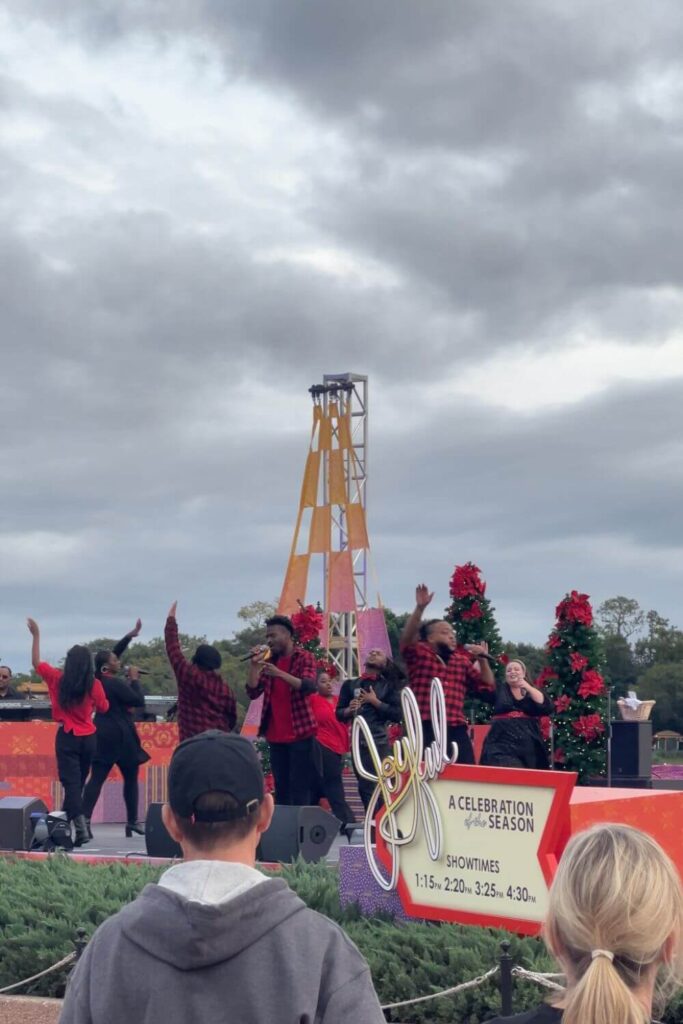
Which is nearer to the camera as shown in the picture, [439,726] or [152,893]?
[152,893]

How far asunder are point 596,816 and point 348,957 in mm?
6310

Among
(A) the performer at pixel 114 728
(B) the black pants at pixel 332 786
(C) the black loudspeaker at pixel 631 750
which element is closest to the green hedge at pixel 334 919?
(A) the performer at pixel 114 728

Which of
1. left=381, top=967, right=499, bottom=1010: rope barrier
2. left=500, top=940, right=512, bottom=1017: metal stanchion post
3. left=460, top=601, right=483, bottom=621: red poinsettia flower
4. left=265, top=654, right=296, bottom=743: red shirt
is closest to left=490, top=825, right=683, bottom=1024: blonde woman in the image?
left=500, top=940, right=512, bottom=1017: metal stanchion post

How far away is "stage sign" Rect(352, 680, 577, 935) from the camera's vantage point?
325 inches

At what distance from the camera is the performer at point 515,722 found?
1178cm

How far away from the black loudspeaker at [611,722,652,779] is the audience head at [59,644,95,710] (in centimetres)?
1008

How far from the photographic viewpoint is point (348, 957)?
8.50 ft

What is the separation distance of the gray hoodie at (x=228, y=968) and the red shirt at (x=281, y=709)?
9626mm

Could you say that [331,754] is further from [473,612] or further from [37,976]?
[473,612]

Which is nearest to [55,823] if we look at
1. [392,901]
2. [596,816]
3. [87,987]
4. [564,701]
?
[392,901]

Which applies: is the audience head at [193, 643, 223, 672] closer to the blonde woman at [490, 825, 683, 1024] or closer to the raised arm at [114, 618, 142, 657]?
the raised arm at [114, 618, 142, 657]

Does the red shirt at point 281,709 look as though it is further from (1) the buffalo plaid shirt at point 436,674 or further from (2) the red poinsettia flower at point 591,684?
(2) the red poinsettia flower at point 591,684

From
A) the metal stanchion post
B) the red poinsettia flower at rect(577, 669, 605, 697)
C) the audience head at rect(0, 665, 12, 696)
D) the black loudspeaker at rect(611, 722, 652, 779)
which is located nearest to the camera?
the metal stanchion post

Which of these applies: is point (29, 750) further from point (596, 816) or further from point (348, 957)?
point (348, 957)
